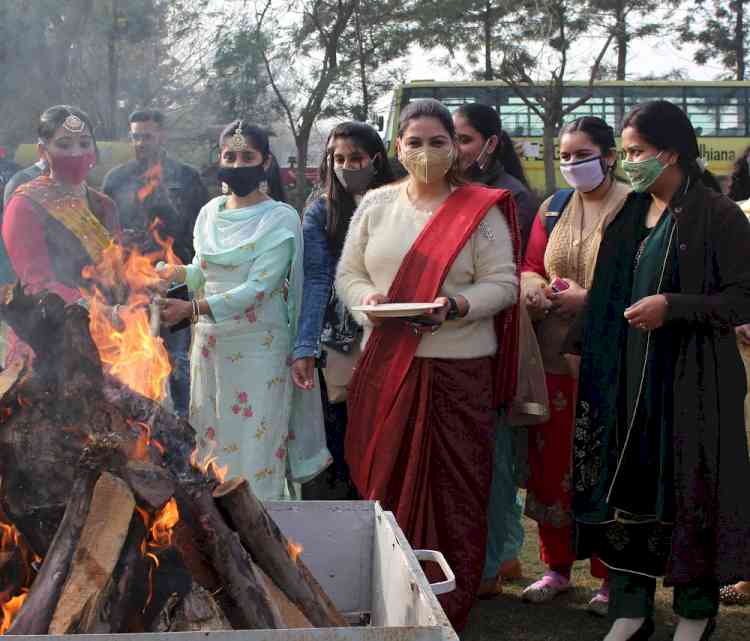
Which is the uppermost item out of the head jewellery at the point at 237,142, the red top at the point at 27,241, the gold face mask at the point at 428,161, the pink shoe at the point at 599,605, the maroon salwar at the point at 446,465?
the head jewellery at the point at 237,142

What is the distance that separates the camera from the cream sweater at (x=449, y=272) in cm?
386

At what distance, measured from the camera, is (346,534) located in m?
2.74

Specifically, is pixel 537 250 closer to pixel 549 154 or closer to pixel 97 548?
pixel 97 548

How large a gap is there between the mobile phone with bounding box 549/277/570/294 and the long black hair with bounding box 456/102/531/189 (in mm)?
716

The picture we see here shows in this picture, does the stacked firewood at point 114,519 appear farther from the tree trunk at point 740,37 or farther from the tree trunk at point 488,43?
the tree trunk at point 740,37

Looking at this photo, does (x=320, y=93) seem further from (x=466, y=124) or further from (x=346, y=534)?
(x=346, y=534)

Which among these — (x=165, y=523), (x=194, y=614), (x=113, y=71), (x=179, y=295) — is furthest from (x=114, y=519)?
(x=113, y=71)

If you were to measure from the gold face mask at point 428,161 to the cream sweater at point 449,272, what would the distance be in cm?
14

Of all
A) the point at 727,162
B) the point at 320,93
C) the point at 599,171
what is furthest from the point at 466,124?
the point at 320,93

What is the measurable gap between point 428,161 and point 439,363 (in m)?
0.76

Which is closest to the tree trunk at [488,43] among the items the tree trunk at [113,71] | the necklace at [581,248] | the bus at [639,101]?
the bus at [639,101]

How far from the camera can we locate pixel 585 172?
429cm

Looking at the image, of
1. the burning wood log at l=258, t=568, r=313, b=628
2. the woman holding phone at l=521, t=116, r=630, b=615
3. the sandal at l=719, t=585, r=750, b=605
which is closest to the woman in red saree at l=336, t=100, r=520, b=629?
the woman holding phone at l=521, t=116, r=630, b=615

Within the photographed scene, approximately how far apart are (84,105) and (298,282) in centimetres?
233
